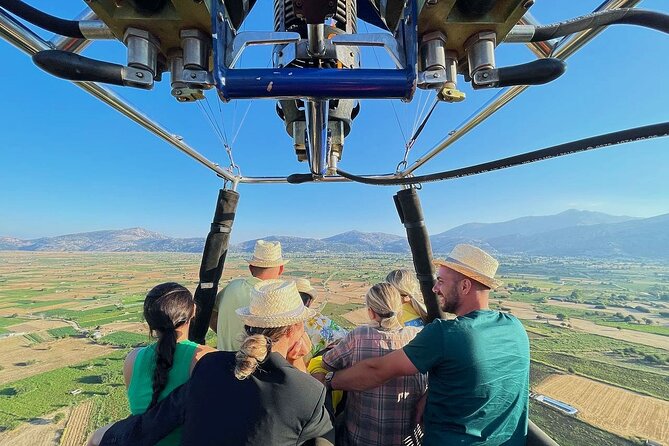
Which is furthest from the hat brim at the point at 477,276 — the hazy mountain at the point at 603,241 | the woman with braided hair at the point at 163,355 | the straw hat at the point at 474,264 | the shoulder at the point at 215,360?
the hazy mountain at the point at 603,241

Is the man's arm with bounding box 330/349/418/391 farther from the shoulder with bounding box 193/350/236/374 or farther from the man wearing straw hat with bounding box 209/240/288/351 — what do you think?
the man wearing straw hat with bounding box 209/240/288/351

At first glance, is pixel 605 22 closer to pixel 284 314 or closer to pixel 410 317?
pixel 284 314

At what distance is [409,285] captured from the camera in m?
2.19

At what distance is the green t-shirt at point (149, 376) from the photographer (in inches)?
48.7

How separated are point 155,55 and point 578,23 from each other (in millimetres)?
824

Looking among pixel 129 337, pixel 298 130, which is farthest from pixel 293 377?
Answer: pixel 129 337

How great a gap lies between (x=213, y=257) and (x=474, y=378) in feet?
5.20

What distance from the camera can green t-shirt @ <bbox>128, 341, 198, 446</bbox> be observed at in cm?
124

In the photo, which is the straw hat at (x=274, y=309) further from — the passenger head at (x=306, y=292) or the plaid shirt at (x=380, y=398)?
the passenger head at (x=306, y=292)

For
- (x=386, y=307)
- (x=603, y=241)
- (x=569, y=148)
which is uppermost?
(x=569, y=148)

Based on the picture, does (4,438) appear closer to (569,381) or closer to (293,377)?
(293,377)

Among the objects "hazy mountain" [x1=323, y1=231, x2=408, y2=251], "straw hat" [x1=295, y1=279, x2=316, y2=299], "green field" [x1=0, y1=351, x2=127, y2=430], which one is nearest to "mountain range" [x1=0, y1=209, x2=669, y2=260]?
"hazy mountain" [x1=323, y1=231, x2=408, y2=251]

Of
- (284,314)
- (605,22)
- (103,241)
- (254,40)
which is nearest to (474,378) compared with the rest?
(284,314)

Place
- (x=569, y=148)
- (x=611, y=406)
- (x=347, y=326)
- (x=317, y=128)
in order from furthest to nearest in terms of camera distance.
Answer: (x=611, y=406)
(x=347, y=326)
(x=317, y=128)
(x=569, y=148)
